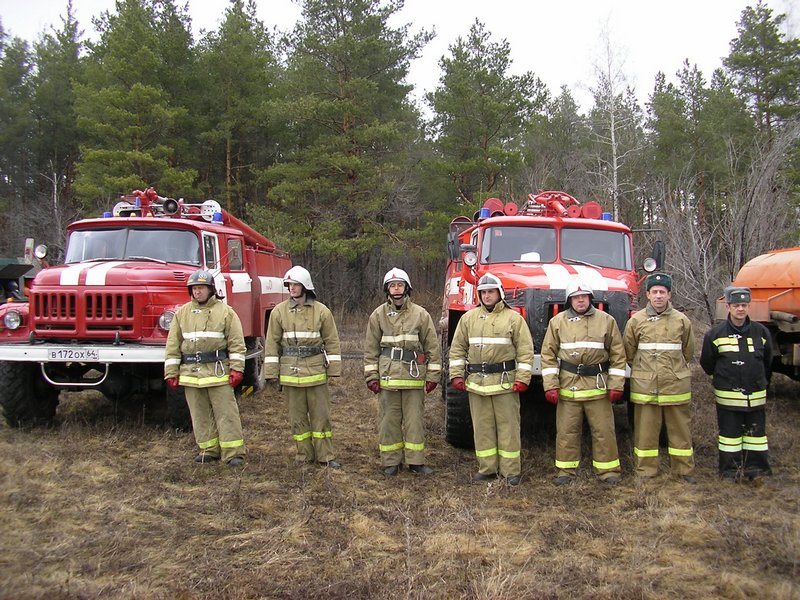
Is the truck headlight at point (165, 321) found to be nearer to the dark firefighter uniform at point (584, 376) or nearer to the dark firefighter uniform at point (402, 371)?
the dark firefighter uniform at point (402, 371)

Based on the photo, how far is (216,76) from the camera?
21.4 m

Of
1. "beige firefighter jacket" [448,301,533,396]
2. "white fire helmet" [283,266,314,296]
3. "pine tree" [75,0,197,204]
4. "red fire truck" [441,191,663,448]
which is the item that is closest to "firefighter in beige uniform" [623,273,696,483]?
"red fire truck" [441,191,663,448]

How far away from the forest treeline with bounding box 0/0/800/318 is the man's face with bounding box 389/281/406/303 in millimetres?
14037

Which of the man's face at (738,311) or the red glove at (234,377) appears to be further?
the red glove at (234,377)

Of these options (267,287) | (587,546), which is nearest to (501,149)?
(267,287)

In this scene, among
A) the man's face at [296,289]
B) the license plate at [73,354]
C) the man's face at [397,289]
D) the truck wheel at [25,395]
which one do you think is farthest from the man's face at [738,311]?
the truck wheel at [25,395]

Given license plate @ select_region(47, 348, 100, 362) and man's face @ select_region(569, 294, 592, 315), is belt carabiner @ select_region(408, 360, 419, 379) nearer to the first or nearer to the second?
man's face @ select_region(569, 294, 592, 315)

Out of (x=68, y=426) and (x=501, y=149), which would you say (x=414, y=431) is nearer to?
(x=68, y=426)

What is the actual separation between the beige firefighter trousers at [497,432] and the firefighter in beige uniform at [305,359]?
1.36m

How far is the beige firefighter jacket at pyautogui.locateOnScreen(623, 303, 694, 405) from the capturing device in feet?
17.4

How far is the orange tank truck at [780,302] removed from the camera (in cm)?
787

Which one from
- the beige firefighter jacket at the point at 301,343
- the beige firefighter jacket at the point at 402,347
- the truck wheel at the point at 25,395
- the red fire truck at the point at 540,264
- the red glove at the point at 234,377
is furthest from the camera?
the truck wheel at the point at 25,395

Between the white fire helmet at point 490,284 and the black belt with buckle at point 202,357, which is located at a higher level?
the white fire helmet at point 490,284

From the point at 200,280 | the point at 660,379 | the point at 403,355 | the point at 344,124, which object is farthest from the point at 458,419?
the point at 344,124
